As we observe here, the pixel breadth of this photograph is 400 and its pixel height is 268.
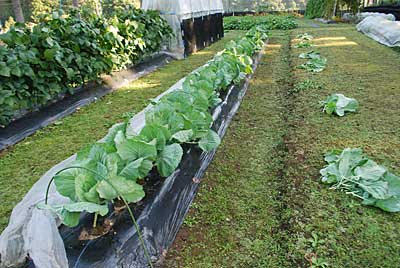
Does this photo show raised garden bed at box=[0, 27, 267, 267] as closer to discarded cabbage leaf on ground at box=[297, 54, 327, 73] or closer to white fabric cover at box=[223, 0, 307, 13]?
discarded cabbage leaf on ground at box=[297, 54, 327, 73]

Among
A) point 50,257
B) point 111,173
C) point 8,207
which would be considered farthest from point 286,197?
point 8,207

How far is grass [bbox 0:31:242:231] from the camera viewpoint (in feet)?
7.17

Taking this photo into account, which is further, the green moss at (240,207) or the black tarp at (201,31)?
the black tarp at (201,31)

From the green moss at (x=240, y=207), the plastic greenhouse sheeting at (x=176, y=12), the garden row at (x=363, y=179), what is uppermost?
the plastic greenhouse sheeting at (x=176, y=12)

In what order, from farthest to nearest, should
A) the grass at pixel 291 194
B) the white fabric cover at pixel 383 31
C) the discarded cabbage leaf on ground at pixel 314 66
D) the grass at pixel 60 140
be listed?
the white fabric cover at pixel 383 31 → the discarded cabbage leaf on ground at pixel 314 66 → the grass at pixel 60 140 → the grass at pixel 291 194

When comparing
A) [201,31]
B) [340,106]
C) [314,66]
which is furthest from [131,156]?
[201,31]

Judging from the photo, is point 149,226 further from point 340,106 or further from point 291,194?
point 340,106

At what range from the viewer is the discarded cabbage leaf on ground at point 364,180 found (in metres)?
1.64

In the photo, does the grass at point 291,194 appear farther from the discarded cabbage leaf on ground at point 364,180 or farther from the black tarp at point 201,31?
the black tarp at point 201,31

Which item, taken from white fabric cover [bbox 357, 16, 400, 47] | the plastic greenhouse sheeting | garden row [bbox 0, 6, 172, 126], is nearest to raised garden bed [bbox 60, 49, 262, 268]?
garden row [bbox 0, 6, 172, 126]

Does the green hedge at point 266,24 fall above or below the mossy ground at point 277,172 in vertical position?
above

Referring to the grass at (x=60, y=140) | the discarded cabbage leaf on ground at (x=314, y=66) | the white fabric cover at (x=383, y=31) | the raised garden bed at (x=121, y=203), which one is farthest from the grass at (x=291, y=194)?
the white fabric cover at (x=383, y=31)

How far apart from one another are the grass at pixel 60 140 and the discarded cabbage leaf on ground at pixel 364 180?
192 centimetres

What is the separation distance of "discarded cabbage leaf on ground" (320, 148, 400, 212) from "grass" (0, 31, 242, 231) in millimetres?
1923
